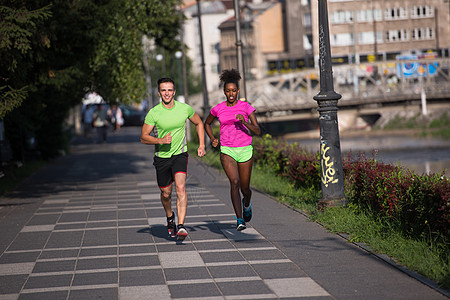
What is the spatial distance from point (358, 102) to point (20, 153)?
43.3m

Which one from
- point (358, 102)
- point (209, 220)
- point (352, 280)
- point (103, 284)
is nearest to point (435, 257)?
point (352, 280)

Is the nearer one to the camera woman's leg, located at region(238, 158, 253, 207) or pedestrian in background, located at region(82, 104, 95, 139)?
woman's leg, located at region(238, 158, 253, 207)

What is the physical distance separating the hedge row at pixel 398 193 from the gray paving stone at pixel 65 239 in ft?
12.0

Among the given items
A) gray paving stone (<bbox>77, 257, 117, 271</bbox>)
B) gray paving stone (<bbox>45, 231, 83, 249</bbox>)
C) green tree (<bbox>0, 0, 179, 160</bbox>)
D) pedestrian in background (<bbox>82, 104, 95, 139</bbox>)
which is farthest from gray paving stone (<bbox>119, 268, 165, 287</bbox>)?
pedestrian in background (<bbox>82, 104, 95, 139</bbox>)

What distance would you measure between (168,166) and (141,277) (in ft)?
7.00

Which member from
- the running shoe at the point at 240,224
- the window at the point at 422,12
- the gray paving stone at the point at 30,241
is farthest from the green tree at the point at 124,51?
the window at the point at 422,12

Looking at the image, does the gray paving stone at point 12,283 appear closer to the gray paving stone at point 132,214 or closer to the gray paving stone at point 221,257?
the gray paving stone at point 221,257

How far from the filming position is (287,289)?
6.92 meters

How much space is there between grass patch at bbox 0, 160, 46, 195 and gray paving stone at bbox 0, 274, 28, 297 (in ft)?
31.7

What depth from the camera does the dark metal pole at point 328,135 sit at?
36.8 ft

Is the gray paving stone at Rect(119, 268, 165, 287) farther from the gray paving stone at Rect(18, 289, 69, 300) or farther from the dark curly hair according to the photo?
the dark curly hair

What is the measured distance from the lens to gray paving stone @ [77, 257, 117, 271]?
27.0 feet

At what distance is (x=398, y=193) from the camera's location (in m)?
9.14

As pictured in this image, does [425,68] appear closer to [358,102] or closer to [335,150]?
[358,102]
